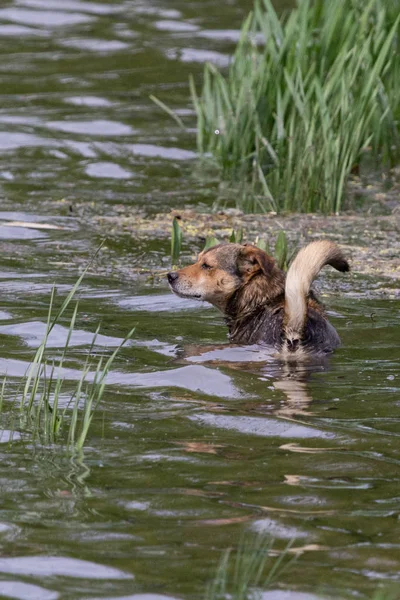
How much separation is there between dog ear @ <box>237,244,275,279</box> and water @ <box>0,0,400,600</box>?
44cm

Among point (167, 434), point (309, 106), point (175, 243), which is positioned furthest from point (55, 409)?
point (309, 106)

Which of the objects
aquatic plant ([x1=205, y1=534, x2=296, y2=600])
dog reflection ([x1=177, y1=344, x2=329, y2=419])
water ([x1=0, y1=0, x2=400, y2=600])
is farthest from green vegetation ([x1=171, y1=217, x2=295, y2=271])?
aquatic plant ([x1=205, y1=534, x2=296, y2=600])

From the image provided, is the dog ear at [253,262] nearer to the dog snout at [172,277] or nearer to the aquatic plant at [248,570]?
the dog snout at [172,277]

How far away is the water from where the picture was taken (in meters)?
3.67

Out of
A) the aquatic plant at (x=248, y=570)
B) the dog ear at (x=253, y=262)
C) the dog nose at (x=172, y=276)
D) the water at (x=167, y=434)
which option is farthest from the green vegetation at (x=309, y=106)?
the aquatic plant at (x=248, y=570)

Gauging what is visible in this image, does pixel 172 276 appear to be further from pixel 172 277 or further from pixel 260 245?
pixel 260 245

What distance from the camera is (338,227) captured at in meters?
9.65

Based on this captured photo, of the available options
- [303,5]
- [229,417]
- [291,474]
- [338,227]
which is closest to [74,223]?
[338,227]

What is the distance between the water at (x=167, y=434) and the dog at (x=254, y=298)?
160 millimetres

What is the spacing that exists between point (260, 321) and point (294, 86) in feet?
12.6

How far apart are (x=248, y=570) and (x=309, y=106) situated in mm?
7120

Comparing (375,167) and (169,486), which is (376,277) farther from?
(169,486)

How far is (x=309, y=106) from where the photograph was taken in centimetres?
999

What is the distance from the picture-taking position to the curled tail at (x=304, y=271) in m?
6.24
